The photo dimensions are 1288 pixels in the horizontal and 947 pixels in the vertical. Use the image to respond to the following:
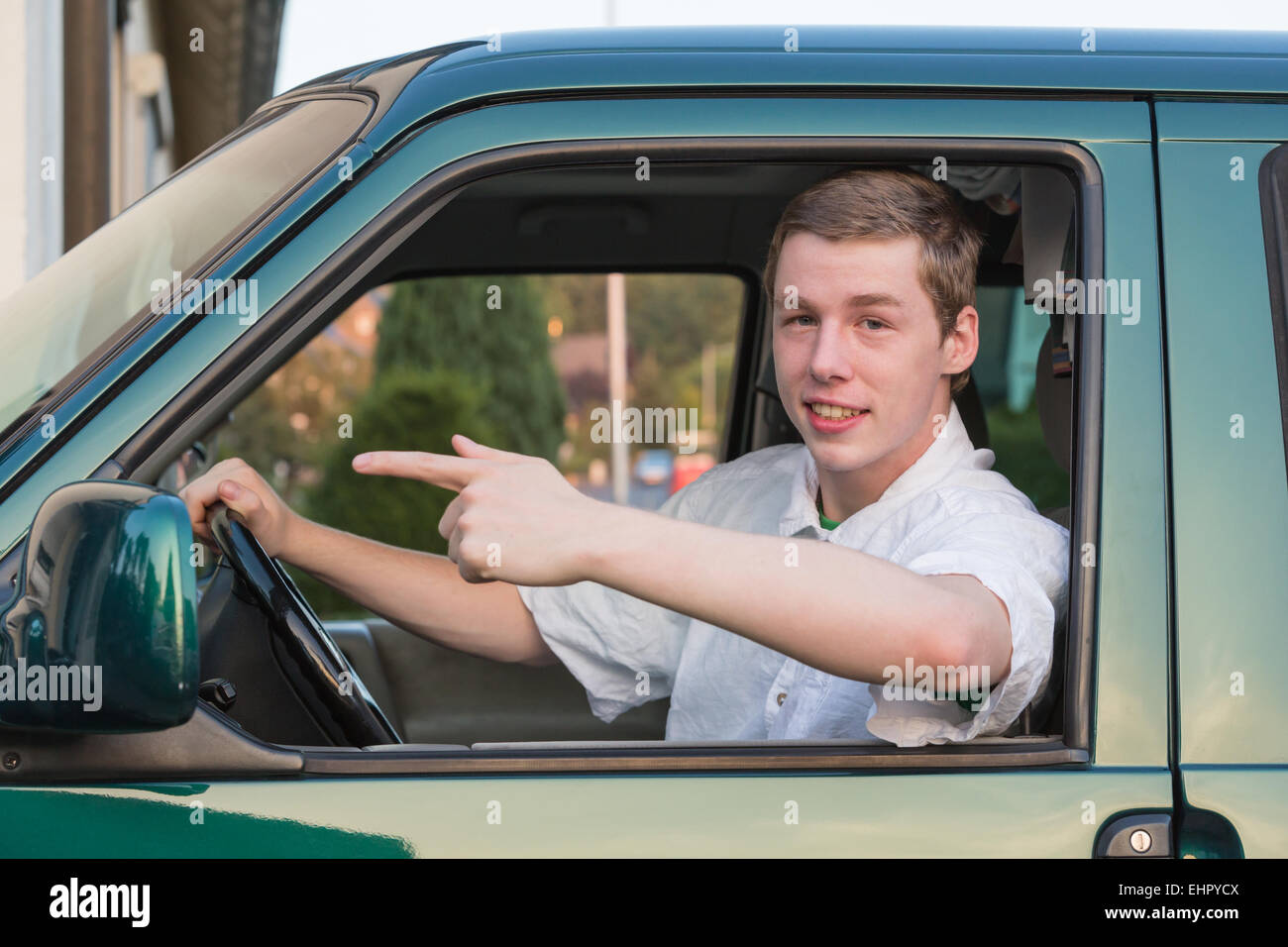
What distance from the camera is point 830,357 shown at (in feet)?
5.17

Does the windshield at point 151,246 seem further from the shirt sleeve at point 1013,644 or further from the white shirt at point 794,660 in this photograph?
the shirt sleeve at point 1013,644

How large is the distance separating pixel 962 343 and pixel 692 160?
513 mm

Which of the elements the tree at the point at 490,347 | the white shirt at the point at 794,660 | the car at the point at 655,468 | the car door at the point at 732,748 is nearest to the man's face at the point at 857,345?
the white shirt at the point at 794,660

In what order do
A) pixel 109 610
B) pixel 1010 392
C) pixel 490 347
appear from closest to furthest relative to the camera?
pixel 109 610, pixel 1010 392, pixel 490 347

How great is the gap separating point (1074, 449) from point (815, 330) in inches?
15.2

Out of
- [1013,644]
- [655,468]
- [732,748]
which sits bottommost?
[732,748]

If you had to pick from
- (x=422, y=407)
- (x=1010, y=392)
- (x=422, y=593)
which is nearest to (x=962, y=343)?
(x=422, y=593)

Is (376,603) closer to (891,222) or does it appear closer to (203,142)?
(891,222)

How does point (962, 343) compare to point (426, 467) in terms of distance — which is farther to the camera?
point (962, 343)

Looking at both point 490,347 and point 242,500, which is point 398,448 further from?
point 242,500

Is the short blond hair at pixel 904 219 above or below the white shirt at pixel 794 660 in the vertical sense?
above

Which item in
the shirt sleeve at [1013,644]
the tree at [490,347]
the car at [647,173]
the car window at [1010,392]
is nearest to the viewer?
the car at [647,173]

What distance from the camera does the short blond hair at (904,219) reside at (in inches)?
63.7

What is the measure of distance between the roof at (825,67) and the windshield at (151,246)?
116 millimetres
